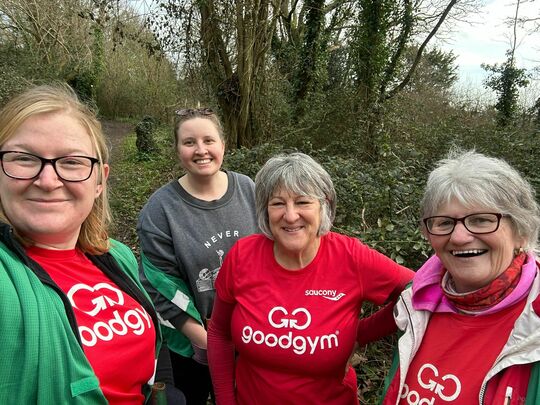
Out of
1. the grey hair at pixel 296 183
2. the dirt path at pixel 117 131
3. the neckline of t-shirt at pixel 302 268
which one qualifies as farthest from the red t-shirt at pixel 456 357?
the dirt path at pixel 117 131

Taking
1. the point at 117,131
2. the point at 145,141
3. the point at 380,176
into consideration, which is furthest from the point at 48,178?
the point at 117,131

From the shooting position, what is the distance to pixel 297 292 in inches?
75.7

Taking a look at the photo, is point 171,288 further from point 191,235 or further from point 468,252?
point 468,252

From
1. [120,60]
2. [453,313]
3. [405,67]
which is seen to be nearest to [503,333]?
[453,313]

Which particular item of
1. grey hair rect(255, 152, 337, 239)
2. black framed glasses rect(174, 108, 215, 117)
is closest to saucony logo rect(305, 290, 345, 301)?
grey hair rect(255, 152, 337, 239)

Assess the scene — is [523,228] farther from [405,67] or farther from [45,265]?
[405,67]

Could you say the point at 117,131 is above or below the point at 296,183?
above

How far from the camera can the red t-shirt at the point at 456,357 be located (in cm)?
142

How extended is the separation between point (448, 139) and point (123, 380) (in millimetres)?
8134

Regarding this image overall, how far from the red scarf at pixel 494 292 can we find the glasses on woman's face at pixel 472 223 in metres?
0.16

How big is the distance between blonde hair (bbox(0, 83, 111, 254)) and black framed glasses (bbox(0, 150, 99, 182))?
74 millimetres

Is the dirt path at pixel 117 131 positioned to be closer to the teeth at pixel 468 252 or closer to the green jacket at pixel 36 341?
the green jacket at pixel 36 341

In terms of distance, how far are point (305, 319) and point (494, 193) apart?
3.00 ft

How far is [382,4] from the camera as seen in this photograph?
10.7 m
